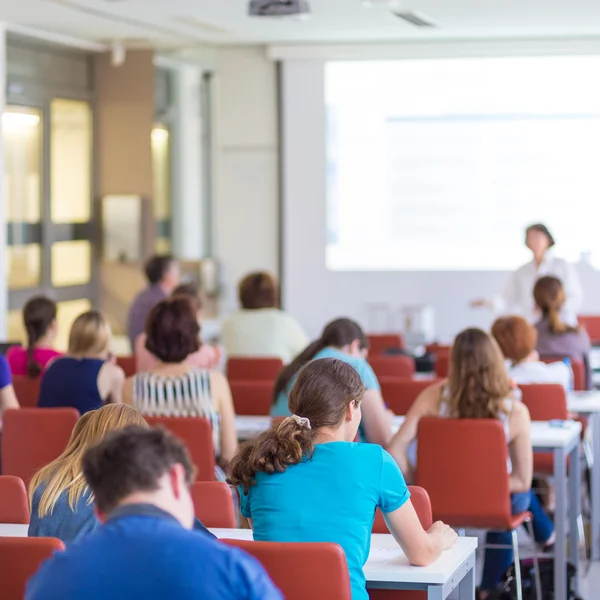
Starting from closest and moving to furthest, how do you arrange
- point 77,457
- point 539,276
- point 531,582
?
1. point 77,457
2. point 531,582
3. point 539,276

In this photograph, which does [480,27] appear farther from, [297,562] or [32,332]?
[297,562]

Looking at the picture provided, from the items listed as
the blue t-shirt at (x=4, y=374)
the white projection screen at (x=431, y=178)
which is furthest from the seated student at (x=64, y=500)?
the white projection screen at (x=431, y=178)

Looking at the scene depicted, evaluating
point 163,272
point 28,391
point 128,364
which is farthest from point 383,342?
point 28,391

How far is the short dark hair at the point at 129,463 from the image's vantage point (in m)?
1.99

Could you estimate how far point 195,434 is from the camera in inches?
196

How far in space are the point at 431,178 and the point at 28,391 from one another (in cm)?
625

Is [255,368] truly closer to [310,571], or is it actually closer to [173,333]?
[173,333]

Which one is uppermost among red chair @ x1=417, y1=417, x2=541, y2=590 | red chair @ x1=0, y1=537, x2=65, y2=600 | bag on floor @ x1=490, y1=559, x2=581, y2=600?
red chair @ x1=0, y1=537, x2=65, y2=600

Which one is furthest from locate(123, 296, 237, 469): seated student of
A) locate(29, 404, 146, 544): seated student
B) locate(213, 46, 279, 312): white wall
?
locate(213, 46, 279, 312): white wall

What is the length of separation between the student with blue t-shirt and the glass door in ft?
25.4

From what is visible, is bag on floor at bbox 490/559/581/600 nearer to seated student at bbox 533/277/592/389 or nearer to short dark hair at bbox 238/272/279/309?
seated student at bbox 533/277/592/389

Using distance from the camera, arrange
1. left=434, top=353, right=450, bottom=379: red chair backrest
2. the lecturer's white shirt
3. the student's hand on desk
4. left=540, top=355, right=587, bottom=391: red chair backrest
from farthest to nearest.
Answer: the lecturer's white shirt < left=434, top=353, right=450, bottom=379: red chair backrest < left=540, top=355, right=587, bottom=391: red chair backrest < the student's hand on desk

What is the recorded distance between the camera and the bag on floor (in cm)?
505

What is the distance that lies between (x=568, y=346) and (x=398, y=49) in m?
Result: 4.99
